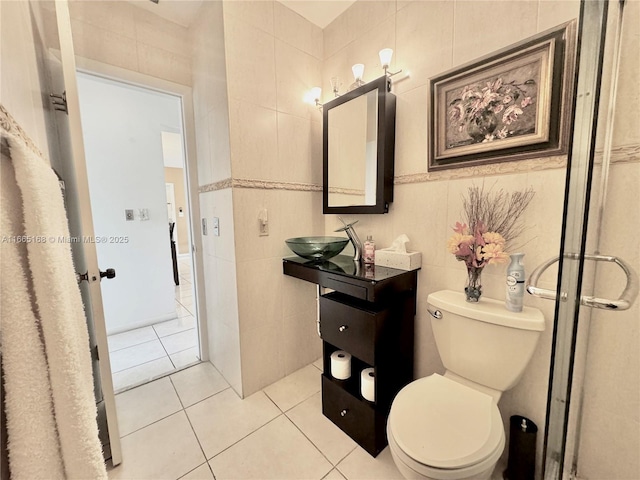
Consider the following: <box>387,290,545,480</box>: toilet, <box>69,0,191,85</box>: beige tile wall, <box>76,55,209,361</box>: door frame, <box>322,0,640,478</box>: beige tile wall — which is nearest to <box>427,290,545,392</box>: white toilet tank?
<box>387,290,545,480</box>: toilet

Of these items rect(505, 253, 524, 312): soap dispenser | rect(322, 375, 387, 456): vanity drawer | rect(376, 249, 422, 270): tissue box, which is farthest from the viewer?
rect(376, 249, 422, 270): tissue box

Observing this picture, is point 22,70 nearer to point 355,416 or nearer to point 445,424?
point 445,424

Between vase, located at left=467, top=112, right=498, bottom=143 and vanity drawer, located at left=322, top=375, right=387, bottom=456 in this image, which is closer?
vase, located at left=467, top=112, right=498, bottom=143

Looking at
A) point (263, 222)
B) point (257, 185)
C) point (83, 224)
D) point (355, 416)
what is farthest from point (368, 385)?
point (83, 224)

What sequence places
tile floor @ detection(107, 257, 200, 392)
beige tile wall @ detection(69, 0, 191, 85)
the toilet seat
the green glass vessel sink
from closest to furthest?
1. the toilet seat
2. beige tile wall @ detection(69, 0, 191, 85)
3. the green glass vessel sink
4. tile floor @ detection(107, 257, 200, 392)

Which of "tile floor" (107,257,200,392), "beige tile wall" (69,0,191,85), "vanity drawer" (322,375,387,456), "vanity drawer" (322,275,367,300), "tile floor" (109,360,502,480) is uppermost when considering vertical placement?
"beige tile wall" (69,0,191,85)

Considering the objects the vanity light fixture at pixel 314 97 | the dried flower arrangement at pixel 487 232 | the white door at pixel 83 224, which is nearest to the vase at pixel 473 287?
the dried flower arrangement at pixel 487 232

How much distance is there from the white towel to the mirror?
4.57ft

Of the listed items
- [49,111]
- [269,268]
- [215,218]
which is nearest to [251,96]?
[215,218]

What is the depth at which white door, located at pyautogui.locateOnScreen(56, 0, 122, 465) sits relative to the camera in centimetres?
101

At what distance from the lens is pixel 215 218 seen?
1.76 m

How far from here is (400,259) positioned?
1.44 m

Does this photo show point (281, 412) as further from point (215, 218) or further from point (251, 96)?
point (251, 96)

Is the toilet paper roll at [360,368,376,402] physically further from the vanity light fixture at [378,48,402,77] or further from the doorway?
the vanity light fixture at [378,48,402,77]
